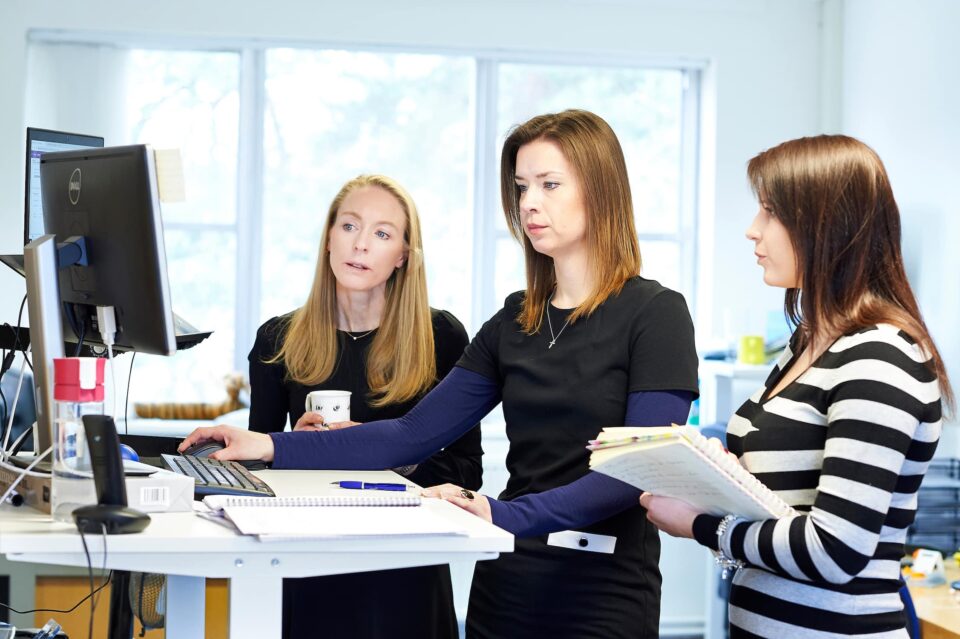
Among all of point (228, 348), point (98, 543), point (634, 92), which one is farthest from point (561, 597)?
point (634, 92)

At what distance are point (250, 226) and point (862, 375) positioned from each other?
364 cm

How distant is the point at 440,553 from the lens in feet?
4.08

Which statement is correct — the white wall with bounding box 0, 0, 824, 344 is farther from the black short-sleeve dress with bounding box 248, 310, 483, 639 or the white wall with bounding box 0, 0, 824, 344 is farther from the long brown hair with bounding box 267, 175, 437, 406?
the black short-sleeve dress with bounding box 248, 310, 483, 639

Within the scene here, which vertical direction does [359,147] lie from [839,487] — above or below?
above

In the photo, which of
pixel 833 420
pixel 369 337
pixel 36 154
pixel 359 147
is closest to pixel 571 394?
pixel 833 420

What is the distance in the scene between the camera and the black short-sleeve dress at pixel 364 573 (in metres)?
1.85

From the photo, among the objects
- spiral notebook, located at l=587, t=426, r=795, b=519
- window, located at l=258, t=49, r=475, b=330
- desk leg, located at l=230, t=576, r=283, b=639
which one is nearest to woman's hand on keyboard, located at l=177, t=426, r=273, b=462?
desk leg, located at l=230, t=576, r=283, b=639

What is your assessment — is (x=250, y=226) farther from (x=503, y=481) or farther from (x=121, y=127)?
(x=503, y=481)

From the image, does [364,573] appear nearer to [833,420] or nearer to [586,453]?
[586,453]

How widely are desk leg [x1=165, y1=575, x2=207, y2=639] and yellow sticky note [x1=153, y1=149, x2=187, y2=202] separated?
60 cm

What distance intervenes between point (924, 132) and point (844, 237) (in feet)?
8.63

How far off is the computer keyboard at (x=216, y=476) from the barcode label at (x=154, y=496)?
0.05 metres

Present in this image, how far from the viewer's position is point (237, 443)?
180 cm

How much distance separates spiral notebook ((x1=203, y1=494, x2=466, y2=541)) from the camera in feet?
3.93
